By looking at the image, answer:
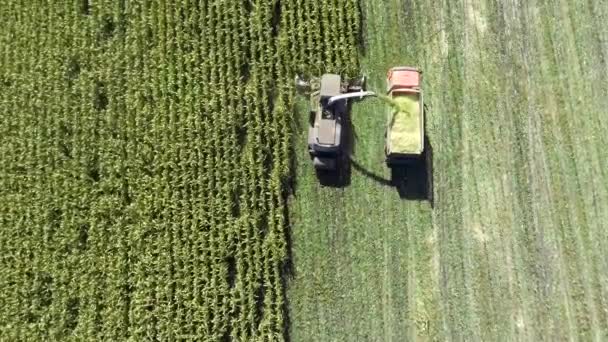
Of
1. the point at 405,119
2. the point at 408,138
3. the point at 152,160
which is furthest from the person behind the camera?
the point at 152,160

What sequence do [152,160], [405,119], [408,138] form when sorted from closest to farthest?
[408,138] < [405,119] < [152,160]

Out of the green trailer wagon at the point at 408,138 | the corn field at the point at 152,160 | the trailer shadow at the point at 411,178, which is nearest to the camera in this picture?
the corn field at the point at 152,160

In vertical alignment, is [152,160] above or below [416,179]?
above

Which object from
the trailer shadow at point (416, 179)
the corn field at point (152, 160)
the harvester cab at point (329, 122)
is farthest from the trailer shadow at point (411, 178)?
the corn field at point (152, 160)

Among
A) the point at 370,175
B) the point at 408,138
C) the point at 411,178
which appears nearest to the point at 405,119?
the point at 408,138

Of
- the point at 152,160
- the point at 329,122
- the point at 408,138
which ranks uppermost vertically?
the point at 329,122

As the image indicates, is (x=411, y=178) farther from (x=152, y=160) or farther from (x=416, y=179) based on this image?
(x=152, y=160)

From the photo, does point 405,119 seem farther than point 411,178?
No

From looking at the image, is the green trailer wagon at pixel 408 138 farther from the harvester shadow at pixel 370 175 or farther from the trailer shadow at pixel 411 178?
the harvester shadow at pixel 370 175

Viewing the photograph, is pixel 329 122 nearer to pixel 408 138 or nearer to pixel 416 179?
pixel 408 138

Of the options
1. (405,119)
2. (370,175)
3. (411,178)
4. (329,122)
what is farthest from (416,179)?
(329,122)
